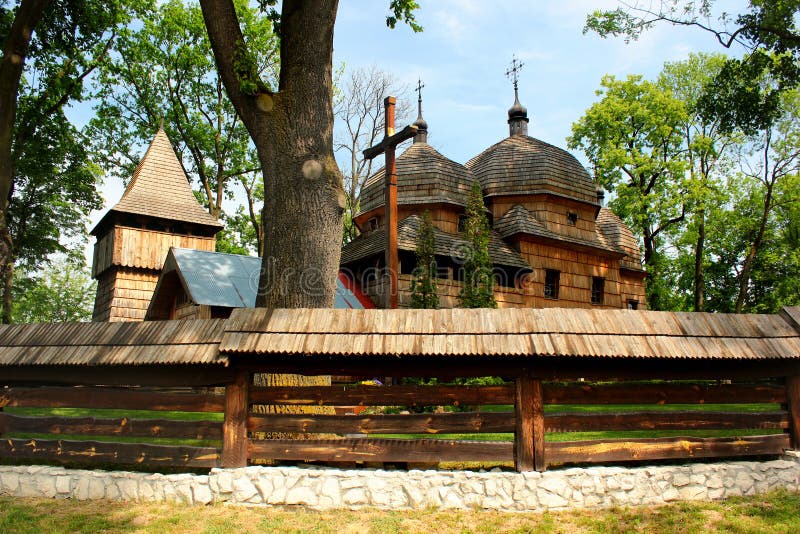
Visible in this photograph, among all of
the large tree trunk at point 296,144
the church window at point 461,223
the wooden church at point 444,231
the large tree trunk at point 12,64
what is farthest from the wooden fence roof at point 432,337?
the church window at point 461,223

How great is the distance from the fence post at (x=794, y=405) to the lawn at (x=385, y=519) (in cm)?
100

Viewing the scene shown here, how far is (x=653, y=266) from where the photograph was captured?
29.8m

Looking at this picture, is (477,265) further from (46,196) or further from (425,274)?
(46,196)

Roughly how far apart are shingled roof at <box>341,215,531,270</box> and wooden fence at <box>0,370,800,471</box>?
13586mm

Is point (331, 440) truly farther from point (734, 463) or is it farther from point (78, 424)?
point (734, 463)

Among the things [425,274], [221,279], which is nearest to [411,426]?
[425,274]

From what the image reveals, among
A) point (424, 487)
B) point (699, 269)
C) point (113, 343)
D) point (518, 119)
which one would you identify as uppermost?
point (518, 119)

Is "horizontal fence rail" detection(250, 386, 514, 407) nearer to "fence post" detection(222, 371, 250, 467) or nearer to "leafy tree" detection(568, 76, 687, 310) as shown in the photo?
"fence post" detection(222, 371, 250, 467)

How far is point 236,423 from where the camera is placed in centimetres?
613

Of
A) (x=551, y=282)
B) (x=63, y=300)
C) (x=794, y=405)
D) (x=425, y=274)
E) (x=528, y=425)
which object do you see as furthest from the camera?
(x=63, y=300)

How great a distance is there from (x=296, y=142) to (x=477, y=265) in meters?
12.3

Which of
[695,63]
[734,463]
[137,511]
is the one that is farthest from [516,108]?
[137,511]

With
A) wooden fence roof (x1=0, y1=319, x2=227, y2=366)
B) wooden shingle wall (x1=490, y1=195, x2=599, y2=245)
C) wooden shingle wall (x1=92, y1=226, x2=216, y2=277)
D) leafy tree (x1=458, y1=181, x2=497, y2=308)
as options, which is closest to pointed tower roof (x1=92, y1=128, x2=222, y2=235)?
wooden shingle wall (x1=92, y1=226, x2=216, y2=277)

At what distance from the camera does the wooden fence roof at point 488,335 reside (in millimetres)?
5844
